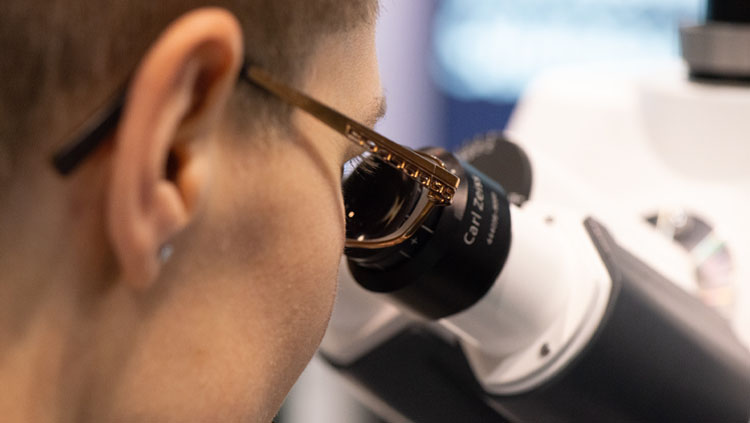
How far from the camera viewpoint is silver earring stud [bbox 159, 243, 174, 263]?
0.43m

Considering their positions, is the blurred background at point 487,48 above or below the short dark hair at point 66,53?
below

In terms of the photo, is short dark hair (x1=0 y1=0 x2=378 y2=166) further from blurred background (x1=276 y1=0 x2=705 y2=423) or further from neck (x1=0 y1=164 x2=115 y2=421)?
blurred background (x1=276 y1=0 x2=705 y2=423)

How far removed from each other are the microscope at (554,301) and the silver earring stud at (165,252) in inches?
8.6

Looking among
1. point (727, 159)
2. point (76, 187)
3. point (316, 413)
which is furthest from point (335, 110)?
point (316, 413)

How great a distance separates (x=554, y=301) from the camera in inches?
28.0

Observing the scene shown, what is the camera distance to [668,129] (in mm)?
986

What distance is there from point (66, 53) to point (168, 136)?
54 mm

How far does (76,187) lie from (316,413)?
140 centimetres

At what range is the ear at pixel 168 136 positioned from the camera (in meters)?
0.39

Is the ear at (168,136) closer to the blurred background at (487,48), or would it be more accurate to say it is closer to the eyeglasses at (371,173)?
the eyeglasses at (371,173)

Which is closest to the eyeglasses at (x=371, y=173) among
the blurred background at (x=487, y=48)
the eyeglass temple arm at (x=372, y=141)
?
the eyeglass temple arm at (x=372, y=141)

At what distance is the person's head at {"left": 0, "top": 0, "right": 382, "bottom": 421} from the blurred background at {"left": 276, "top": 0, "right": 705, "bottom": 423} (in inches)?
85.8

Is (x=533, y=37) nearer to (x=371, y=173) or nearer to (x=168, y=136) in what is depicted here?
(x=371, y=173)

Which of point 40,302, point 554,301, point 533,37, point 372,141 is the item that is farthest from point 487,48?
point 40,302
